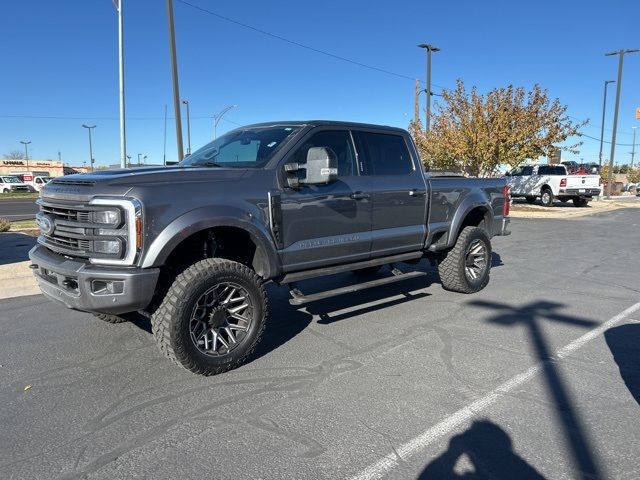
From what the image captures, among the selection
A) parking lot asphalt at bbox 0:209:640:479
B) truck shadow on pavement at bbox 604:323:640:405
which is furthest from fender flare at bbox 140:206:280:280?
truck shadow on pavement at bbox 604:323:640:405

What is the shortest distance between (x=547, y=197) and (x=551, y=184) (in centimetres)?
70

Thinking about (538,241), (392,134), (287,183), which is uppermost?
(392,134)

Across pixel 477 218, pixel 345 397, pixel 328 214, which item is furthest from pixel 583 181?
pixel 345 397

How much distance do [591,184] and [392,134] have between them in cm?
2214

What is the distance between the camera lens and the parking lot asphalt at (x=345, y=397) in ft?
9.43

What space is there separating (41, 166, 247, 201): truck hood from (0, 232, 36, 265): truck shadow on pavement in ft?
15.6

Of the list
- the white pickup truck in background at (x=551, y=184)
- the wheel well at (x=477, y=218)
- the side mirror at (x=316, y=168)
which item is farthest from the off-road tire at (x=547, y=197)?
the side mirror at (x=316, y=168)

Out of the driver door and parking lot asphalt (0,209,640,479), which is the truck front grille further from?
the driver door

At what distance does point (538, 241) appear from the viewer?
12.7 metres

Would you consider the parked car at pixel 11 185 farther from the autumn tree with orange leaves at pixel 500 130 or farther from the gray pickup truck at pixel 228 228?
the gray pickup truck at pixel 228 228

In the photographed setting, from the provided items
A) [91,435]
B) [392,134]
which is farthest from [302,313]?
[91,435]

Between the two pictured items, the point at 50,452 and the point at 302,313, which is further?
the point at 302,313

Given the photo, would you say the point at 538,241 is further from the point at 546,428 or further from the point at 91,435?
the point at 91,435

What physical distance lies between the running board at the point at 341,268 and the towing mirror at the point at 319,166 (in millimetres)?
902
